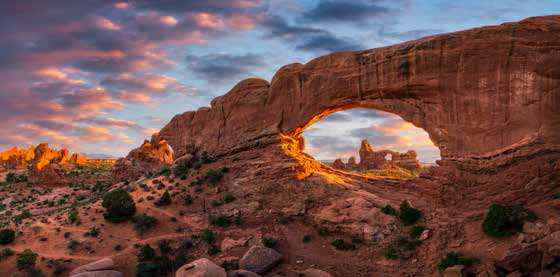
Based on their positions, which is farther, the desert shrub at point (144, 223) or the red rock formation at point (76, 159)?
the red rock formation at point (76, 159)

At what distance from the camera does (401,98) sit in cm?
Result: 2794

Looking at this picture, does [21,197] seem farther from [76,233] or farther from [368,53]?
[368,53]

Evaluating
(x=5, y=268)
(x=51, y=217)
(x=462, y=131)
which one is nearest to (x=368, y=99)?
(x=462, y=131)

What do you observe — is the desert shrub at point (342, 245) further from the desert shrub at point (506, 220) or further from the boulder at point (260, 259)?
the desert shrub at point (506, 220)

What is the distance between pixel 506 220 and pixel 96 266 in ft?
93.3

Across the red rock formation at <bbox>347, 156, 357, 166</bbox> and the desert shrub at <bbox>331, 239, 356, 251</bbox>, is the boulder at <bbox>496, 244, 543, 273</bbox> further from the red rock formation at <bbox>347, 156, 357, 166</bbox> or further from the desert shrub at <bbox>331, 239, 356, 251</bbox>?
the red rock formation at <bbox>347, 156, 357, 166</bbox>

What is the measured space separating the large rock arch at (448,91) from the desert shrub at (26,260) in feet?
62.6

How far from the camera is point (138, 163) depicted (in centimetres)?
5178

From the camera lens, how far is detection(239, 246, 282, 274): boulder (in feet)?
76.9

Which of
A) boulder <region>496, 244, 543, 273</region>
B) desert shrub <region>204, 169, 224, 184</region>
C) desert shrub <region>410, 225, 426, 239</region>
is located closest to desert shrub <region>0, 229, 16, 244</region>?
desert shrub <region>204, 169, 224, 184</region>

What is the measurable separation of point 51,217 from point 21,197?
28.0m

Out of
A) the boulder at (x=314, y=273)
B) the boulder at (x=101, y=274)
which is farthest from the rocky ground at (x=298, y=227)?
the boulder at (x=101, y=274)

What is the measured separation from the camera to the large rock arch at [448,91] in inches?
862

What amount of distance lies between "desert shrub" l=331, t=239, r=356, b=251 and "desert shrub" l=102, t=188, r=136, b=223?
19744 millimetres
